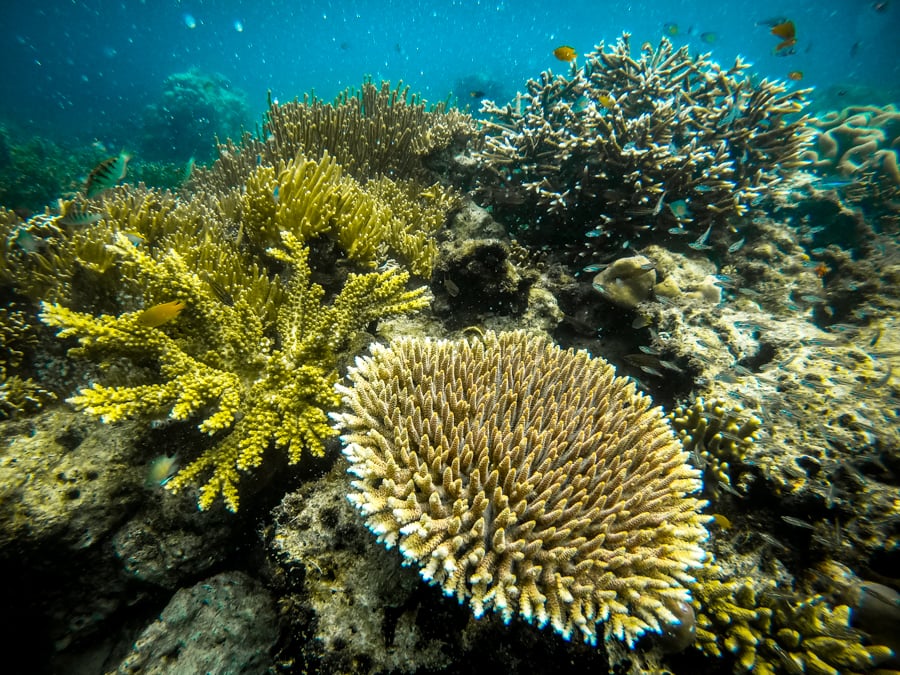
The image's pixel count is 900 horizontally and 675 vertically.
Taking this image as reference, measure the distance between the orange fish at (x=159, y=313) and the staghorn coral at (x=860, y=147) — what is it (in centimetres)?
1105

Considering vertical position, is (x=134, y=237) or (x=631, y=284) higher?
(x=134, y=237)

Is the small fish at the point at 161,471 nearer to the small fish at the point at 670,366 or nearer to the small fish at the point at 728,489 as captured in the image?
the small fish at the point at 728,489

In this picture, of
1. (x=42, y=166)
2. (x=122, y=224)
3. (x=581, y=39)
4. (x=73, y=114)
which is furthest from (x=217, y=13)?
(x=122, y=224)

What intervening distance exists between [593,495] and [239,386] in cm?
242

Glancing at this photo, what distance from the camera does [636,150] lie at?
5215 millimetres

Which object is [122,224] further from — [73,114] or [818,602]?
[73,114]

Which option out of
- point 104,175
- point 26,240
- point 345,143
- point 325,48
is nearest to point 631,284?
point 345,143

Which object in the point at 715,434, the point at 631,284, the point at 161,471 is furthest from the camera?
the point at 631,284

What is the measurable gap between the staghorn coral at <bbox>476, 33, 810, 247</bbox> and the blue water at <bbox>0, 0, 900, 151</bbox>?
2253cm

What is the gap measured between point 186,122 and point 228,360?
2748 centimetres

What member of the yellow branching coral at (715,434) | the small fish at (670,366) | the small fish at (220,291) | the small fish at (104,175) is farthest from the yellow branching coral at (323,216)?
the yellow branching coral at (715,434)

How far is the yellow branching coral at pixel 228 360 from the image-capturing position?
7.91 feet

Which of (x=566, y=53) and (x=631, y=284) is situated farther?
(x=566, y=53)

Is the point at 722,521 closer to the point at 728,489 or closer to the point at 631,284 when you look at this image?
the point at 728,489
